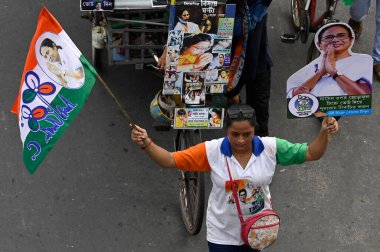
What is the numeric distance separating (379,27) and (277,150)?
3.10 metres

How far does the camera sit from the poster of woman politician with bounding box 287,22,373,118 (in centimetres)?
436

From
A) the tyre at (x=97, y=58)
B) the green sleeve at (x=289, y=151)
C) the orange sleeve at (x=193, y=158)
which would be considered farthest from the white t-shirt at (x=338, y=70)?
the tyre at (x=97, y=58)

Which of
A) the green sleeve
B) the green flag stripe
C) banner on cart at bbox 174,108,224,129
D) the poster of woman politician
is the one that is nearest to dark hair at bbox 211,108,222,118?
banner on cart at bbox 174,108,224,129

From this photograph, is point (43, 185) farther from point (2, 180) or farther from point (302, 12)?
point (302, 12)

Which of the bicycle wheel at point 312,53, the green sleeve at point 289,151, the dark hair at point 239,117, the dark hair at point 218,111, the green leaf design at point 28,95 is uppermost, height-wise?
the green leaf design at point 28,95

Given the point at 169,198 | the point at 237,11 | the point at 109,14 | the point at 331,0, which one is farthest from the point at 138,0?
the point at 331,0

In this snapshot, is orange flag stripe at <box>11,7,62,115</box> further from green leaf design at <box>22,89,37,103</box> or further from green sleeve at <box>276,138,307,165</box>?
green sleeve at <box>276,138,307,165</box>

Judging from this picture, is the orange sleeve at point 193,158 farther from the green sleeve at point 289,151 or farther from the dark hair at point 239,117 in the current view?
the green sleeve at point 289,151

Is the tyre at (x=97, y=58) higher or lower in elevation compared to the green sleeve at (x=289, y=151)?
lower

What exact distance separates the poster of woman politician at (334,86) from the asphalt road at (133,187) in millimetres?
1612

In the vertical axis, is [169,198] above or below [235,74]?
below

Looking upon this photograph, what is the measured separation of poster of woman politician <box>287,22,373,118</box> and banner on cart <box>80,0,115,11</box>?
1.63 m

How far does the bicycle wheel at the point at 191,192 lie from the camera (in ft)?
17.2

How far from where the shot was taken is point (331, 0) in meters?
6.65
